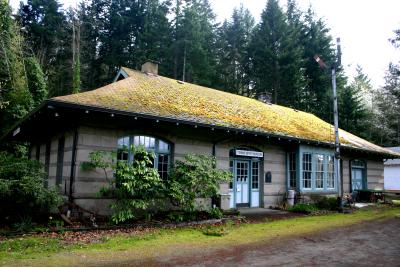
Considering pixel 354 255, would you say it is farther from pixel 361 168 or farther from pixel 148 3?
pixel 148 3

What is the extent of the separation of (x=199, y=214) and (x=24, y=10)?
30293mm

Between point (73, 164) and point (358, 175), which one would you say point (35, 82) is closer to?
point (73, 164)

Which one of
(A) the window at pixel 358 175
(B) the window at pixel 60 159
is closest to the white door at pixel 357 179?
(A) the window at pixel 358 175

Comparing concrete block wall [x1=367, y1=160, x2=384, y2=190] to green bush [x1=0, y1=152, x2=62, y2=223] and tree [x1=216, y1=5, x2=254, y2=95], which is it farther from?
green bush [x1=0, y1=152, x2=62, y2=223]

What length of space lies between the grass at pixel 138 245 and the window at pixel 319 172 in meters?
6.05

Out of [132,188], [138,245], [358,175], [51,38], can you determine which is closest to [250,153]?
[132,188]

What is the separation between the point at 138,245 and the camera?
7383mm

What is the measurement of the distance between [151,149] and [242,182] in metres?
4.74

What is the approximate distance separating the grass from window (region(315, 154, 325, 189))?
6050 mm

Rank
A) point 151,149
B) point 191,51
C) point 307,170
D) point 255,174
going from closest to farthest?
point 151,149 → point 255,174 → point 307,170 → point 191,51

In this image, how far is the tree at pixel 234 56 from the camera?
35.8m

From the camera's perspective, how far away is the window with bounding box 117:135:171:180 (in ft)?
35.6

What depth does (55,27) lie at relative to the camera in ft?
106

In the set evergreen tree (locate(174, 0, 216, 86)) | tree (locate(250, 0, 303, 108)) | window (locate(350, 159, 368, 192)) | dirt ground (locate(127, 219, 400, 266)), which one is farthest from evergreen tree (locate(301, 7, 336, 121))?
dirt ground (locate(127, 219, 400, 266))
